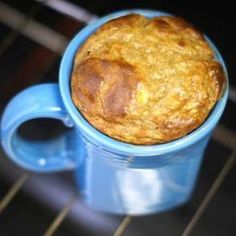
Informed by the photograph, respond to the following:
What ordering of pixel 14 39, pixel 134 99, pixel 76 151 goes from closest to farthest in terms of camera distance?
pixel 134 99 → pixel 76 151 → pixel 14 39

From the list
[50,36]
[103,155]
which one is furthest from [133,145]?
[50,36]

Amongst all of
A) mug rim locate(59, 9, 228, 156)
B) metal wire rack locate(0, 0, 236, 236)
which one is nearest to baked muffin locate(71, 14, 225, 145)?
mug rim locate(59, 9, 228, 156)

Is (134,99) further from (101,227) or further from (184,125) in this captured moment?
(101,227)

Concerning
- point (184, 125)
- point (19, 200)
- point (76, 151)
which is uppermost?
point (184, 125)

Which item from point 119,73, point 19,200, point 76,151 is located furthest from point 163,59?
point 19,200

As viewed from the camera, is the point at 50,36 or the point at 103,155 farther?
the point at 50,36

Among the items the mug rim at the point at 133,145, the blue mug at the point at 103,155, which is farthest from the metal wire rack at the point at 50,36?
the mug rim at the point at 133,145

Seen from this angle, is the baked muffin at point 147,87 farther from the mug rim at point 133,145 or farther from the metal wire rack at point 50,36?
the metal wire rack at point 50,36

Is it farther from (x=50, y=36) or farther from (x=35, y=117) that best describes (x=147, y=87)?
(x=50, y=36)
